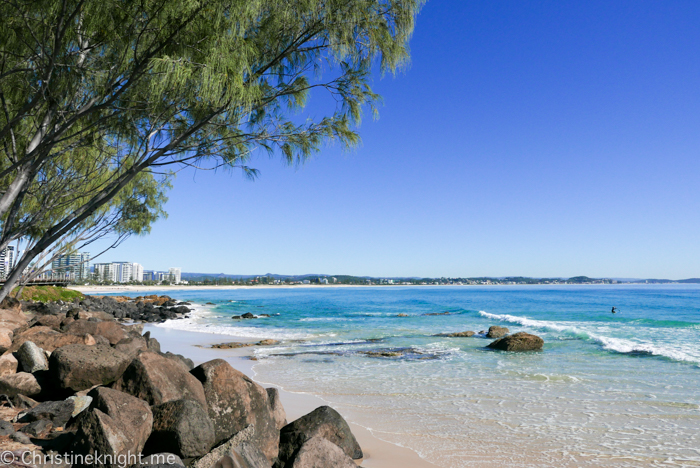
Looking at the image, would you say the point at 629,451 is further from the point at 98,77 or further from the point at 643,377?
the point at 98,77

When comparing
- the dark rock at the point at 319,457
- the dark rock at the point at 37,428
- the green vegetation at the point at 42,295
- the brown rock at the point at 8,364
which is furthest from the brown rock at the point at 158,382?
the green vegetation at the point at 42,295

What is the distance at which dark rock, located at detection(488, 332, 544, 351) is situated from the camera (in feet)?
52.6

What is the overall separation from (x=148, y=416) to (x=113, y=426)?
0.36 metres

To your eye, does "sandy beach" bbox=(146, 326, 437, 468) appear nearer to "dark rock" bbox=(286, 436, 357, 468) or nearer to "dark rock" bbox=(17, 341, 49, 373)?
"dark rock" bbox=(286, 436, 357, 468)

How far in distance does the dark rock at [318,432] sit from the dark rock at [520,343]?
1185cm

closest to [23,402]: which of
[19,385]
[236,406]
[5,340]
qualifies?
[19,385]

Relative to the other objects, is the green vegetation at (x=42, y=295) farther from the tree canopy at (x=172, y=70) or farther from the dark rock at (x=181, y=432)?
the dark rock at (x=181, y=432)

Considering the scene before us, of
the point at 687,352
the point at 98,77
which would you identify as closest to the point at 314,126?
the point at 98,77

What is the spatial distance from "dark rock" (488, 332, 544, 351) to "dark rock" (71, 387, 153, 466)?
1410 centimetres

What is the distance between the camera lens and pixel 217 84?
5309 mm

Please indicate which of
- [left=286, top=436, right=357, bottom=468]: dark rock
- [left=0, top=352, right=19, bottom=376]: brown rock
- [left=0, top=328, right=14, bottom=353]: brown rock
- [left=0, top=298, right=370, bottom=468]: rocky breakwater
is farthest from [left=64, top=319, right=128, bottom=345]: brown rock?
[left=286, top=436, right=357, bottom=468]: dark rock

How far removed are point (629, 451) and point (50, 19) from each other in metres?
9.09

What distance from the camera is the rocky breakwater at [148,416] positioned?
3.85 meters

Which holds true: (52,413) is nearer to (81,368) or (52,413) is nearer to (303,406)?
(81,368)
